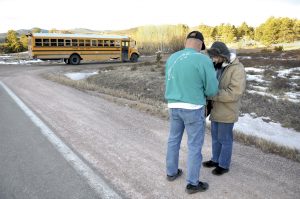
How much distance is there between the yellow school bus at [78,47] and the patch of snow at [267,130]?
2108cm

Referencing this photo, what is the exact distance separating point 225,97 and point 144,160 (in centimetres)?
152

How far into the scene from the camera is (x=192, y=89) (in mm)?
3768

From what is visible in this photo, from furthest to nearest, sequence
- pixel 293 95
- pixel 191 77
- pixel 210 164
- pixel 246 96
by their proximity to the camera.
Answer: pixel 293 95
pixel 246 96
pixel 210 164
pixel 191 77

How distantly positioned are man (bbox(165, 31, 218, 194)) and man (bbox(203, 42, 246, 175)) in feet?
1.13

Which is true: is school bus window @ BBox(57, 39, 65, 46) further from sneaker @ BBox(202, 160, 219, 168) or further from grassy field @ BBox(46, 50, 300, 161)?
sneaker @ BBox(202, 160, 219, 168)

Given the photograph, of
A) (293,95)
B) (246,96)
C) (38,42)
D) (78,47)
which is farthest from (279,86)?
(38,42)

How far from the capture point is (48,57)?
2733cm

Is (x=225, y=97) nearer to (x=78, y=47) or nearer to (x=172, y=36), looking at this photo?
(x=78, y=47)

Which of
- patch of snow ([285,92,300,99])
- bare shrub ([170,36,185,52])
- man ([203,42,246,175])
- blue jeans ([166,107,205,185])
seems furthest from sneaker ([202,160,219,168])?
bare shrub ([170,36,185,52])

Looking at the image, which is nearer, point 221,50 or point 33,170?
point 221,50

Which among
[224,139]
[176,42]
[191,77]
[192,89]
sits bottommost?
[224,139]

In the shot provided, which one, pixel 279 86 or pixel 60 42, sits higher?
pixel 60 42

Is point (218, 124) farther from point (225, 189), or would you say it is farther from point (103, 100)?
point (103, 100)

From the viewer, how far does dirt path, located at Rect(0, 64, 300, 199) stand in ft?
12.7
